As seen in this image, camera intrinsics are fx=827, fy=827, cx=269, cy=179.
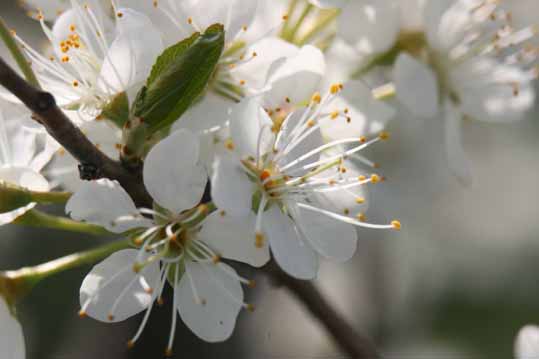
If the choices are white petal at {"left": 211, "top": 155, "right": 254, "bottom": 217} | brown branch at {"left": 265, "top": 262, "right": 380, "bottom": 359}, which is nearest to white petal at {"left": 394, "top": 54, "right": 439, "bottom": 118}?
brown branch at {"left": 265, "top": 262, "right": 380, "bottom": 359}

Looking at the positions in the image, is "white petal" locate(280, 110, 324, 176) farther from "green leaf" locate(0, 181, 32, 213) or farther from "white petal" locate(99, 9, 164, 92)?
"green leaf" locate(0, 181, 32, 213)

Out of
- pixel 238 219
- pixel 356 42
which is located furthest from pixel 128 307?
pixel 356 42

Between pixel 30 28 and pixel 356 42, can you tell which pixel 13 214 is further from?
pixel 30 28

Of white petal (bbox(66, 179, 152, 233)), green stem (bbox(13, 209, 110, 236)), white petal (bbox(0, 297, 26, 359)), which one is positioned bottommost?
white petal (bbox(0, 297, 26, 359))

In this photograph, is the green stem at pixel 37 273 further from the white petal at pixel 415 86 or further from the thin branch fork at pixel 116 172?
the white petal at pixel 415 86

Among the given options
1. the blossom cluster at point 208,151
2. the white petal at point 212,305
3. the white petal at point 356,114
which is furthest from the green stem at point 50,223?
the white petal at point 356,114

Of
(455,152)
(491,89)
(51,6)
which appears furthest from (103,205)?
(491,89)

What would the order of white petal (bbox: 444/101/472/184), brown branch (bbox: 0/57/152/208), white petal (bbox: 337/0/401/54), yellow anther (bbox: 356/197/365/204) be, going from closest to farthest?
brown branch (bbox: 0/57/152/208)
yellow anther (bbox: 356/197/365/204)
white petal (bbox: 337/0/401/54)
white petal (bbox: 444/101/472/184)
